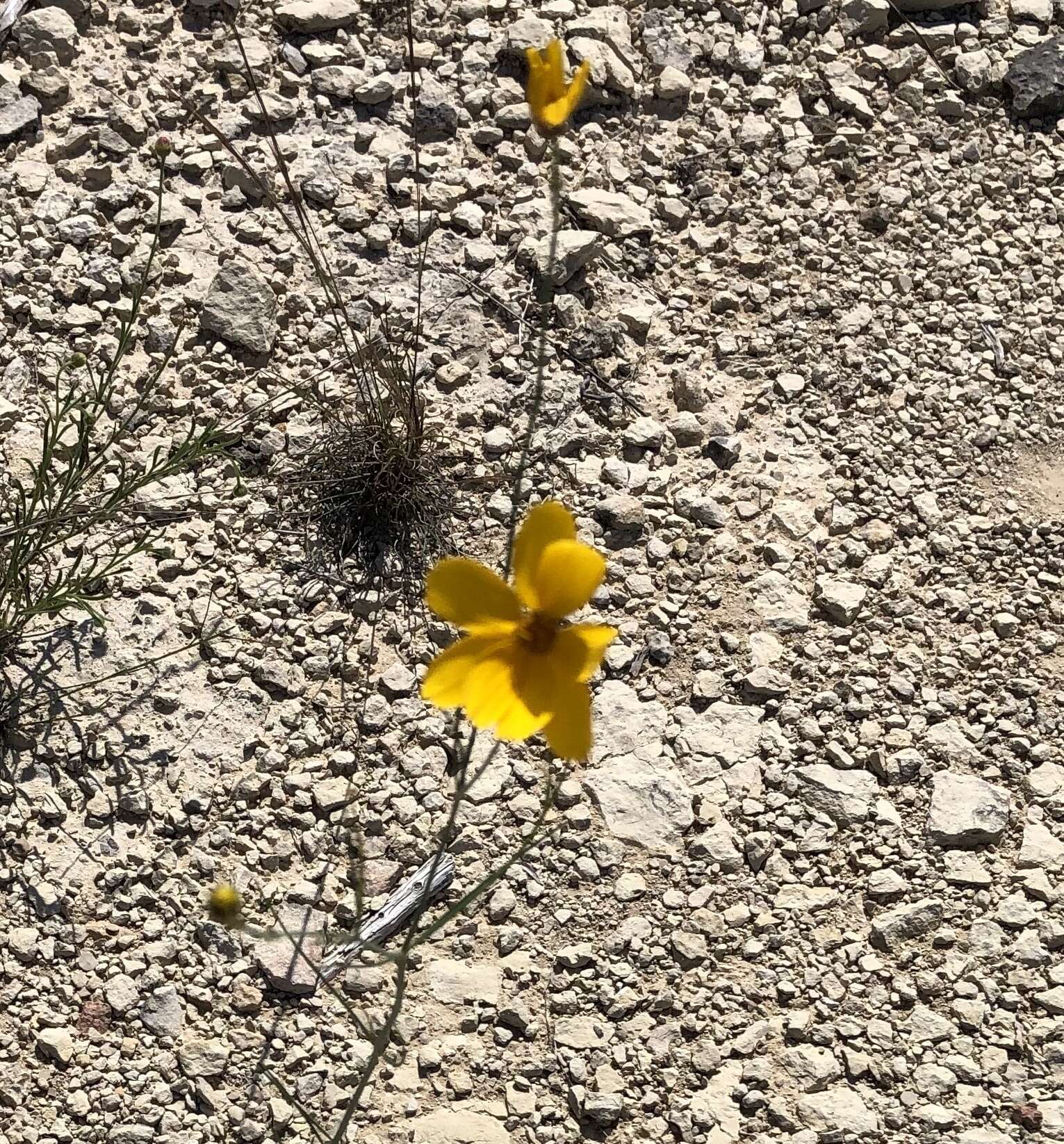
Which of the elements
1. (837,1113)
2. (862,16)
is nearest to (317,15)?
(862,16)

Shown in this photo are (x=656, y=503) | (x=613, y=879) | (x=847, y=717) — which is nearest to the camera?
(x=613, y=879)

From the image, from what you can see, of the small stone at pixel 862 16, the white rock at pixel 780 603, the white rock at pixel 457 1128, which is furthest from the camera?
the small stone at pixel 862 16

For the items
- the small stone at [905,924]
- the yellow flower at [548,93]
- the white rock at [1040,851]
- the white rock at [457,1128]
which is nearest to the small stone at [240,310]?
the yellow flower at [548,93]

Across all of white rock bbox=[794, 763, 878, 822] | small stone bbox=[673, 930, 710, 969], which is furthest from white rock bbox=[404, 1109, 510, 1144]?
white rock bbox=[794, 763, 878, 822]

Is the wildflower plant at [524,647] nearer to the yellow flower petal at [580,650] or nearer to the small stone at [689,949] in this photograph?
the yellow flower petal at [580,650]

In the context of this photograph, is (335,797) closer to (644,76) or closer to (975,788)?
(975,788)

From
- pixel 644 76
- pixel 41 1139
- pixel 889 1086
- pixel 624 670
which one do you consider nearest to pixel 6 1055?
pixel 41 1139

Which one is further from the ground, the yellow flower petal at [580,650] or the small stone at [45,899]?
the yellow flower petal at [580,650]
